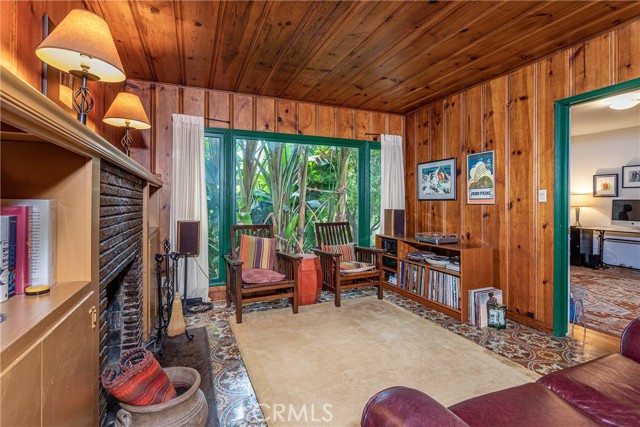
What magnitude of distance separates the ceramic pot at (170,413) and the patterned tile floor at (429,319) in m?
0.31

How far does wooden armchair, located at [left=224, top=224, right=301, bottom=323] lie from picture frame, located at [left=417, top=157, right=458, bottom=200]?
206 cm

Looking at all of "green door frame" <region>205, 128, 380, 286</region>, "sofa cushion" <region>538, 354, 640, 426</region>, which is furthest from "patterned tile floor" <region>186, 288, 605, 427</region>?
"green door frame" <region>205, 128, 380, 286</region>

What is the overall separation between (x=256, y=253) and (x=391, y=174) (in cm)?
223

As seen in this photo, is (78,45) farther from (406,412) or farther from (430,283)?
(430,283)

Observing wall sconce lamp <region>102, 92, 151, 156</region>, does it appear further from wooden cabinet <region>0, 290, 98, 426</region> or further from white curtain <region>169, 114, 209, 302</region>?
wooden cabinet <region>0, 290, 98, 426</region>

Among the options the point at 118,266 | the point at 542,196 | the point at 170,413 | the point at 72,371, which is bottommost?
the point at 170,413

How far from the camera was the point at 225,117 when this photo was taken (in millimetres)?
3732

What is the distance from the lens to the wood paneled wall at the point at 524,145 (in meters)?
2.48

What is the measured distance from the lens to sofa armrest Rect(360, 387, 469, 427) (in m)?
0.79

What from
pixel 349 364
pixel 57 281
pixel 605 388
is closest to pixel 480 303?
pixel 349 364

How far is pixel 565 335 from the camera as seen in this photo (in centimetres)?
270

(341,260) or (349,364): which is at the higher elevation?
(341,260)

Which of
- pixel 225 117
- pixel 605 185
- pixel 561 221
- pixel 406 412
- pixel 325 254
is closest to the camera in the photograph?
pixel 406 412

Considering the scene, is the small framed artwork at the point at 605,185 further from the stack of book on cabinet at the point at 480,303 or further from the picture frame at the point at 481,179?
the stack of book on cabinet at the point at 480,303
